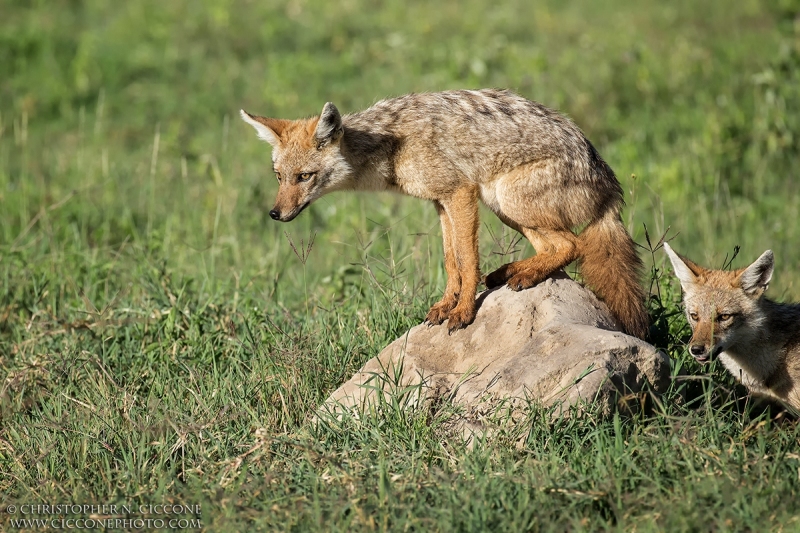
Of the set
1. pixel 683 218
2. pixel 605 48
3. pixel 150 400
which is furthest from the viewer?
pixel 605 48

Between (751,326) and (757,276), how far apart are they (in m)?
0.30

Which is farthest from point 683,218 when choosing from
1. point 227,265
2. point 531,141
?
point 227,265

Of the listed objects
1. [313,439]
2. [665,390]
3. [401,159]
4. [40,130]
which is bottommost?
[40,130]

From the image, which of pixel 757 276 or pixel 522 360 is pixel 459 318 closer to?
pixel 522 360

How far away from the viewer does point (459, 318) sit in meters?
5.32

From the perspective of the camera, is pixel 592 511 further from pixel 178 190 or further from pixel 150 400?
pixel 178 190

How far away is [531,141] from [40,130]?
7959 mm

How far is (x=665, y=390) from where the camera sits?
4.75 meters

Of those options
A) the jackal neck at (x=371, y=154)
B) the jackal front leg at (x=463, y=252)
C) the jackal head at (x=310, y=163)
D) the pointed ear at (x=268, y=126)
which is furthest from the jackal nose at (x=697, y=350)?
the pointed ear at (x=268, y=126)

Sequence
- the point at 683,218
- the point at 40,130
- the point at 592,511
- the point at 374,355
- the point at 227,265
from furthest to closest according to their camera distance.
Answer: the point at 40,130 → the point at 683,218 → the point at 227,265 → the point at 374,355 → the point at 592,511

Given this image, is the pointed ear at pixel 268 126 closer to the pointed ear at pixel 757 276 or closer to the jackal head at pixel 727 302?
the jackal head at pixel 727 302

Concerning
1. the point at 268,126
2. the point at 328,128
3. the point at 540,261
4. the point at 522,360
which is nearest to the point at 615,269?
the point at 540,261

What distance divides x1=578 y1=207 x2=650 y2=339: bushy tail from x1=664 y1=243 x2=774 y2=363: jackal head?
0.27 meters

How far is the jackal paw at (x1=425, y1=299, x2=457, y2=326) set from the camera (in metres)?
5.41
